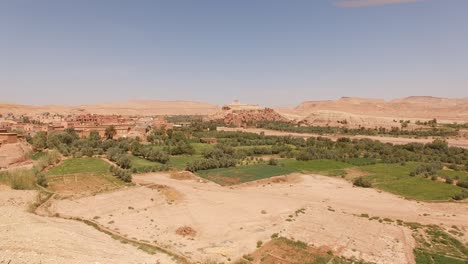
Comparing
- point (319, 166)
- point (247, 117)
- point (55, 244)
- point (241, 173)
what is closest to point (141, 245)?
point (55, 244)

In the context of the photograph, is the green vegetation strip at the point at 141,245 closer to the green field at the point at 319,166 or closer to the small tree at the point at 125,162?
the small tree at the point at 125,162

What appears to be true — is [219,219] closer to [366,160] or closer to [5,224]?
[5,224]

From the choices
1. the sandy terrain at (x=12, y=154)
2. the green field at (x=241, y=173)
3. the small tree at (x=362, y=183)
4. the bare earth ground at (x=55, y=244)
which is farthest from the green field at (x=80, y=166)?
the small tree at (x=362, y=183)

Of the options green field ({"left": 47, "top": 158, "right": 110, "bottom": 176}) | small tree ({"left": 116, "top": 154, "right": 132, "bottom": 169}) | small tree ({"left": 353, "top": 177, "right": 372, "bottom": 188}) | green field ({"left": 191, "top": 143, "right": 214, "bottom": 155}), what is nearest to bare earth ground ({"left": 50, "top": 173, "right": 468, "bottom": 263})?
small tree ({"left": 353, "top": 177, "right": 372, "bottom": 188})

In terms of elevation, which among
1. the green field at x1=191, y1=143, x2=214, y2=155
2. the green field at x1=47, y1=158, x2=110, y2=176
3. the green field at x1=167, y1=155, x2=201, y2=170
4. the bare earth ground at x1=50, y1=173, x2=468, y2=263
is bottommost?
the bare earth ground at x1=50, y1=173, x2=468, y2=263

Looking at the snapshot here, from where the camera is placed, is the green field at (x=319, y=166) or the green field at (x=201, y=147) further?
the green field at (x=201, y=147)

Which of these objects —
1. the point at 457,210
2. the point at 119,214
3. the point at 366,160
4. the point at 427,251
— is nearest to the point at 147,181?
the point at 119,214

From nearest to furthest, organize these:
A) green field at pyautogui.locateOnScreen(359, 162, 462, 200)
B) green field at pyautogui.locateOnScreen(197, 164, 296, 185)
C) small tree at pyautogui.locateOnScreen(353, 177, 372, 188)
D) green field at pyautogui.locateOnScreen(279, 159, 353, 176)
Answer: green field at pyautogui.locateOnScreen(359, 162, 462, 200) → small tree at pyautogui.locateOnScreen(353, 177, 372, 188) → green field at pyautogui.locateOnScreen(197, 164, 296, 185) → green field at pyautogui.locateOnScreen(279, 159, 353, 176)

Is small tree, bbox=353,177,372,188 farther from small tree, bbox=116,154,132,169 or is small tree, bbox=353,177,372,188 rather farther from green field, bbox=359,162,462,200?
small tree, bbox=116,154,132,169
